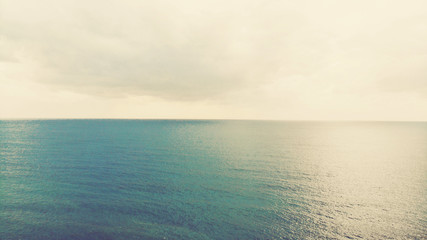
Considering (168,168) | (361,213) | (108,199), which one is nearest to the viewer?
(361,213)

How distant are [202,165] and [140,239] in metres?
37.9

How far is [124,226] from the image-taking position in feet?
103

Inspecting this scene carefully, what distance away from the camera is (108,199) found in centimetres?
3984

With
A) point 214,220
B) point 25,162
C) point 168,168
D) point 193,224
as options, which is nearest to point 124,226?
point 193,224

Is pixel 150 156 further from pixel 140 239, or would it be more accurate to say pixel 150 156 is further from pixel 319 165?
pixel 319 165

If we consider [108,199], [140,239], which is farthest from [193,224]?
[108,199]

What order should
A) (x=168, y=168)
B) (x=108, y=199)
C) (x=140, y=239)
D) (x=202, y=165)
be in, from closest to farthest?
(x=140, y=239), (x=108, y=199), (x=168, y=168), (x=202, y=165)

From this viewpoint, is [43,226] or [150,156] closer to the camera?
[43,226]

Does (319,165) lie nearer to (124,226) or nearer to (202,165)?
(202,165)

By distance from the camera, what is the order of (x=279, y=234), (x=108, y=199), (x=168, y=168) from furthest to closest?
(x=168, y=168) → (x=108, y=199) → (x=279, y=234)

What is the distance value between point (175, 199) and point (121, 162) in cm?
3580

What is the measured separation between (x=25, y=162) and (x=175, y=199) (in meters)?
57.9

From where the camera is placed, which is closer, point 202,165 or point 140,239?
point 140,239

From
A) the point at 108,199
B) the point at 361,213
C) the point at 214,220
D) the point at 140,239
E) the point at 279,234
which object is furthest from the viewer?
the point at 108,199
